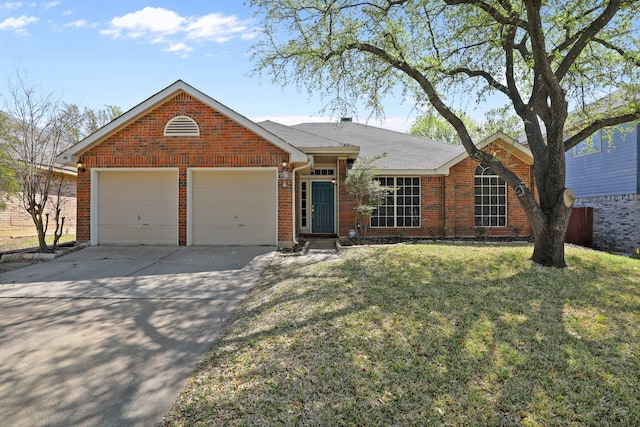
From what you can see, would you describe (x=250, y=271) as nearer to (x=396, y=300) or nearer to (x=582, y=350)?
(x=396, y=300)

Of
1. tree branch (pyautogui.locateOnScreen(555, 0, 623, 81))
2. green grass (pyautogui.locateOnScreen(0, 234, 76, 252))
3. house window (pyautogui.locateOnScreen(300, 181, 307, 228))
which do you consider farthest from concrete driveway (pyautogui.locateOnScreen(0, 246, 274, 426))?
tree branch (pyautogui.locateOnScreen(555, 0, 623, 81))

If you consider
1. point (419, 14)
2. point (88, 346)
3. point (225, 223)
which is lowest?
point (88, 346)

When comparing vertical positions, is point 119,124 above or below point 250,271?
above

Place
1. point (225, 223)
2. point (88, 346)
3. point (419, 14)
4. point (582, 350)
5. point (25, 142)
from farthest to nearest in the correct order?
point (225, 223) → point (25, 142) → point (419, 14) → point (88, 346) → point (582, 350)

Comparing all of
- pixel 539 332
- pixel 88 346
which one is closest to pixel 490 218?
pixel 539 332

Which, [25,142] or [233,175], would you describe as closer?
[25,142]

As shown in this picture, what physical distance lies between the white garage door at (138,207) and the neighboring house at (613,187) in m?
A: 13.6

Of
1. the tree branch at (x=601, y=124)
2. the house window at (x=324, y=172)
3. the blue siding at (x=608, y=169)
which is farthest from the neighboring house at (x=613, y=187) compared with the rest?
the house window at (x=324, y=172)

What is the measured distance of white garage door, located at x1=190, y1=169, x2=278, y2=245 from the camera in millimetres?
10953

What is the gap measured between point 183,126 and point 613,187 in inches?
623

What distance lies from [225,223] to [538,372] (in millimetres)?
9040

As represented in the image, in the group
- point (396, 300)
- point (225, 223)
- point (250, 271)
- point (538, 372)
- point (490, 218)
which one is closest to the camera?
point (538, 372)

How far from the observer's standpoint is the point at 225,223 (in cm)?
1097

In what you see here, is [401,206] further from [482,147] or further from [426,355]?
[426,355]
